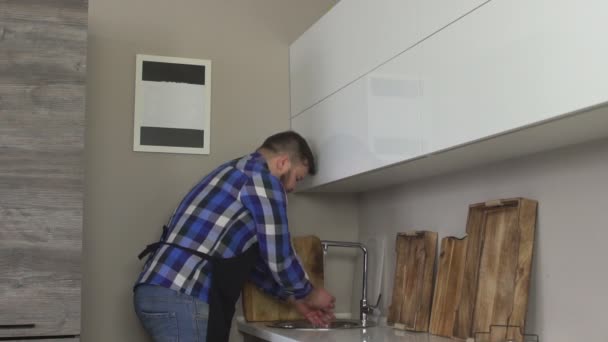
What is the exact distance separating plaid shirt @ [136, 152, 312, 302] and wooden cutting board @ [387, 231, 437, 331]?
381mm

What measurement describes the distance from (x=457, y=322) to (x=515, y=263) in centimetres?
31

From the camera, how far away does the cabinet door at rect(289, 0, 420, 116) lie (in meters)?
2.09

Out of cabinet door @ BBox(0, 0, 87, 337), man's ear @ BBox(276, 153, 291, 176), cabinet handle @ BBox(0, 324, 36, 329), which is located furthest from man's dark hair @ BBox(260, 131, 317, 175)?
cabinet handle @ BBox(0, 324, 36, 329)

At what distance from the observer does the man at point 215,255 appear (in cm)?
225

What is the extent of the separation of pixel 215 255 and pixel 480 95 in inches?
41.1

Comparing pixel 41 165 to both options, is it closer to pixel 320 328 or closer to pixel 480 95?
pixel 320 328

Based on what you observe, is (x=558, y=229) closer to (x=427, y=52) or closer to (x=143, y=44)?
(x=427, y=52)

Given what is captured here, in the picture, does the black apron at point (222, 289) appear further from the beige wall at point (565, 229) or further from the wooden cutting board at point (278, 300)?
the beige wall at point (565, 229)

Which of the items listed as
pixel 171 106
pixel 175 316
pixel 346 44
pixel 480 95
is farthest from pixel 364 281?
pixel 480 95

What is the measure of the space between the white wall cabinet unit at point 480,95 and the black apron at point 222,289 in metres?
0.50

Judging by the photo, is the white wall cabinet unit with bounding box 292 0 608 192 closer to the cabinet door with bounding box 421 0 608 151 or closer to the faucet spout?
the cabinet door with bounding box 421 0 608 151

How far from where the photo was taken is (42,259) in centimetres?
215

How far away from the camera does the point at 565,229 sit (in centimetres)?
182

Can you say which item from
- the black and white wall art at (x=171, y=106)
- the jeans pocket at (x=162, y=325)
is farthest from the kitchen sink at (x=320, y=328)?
the black and white wall art at (x=171, y=106)
